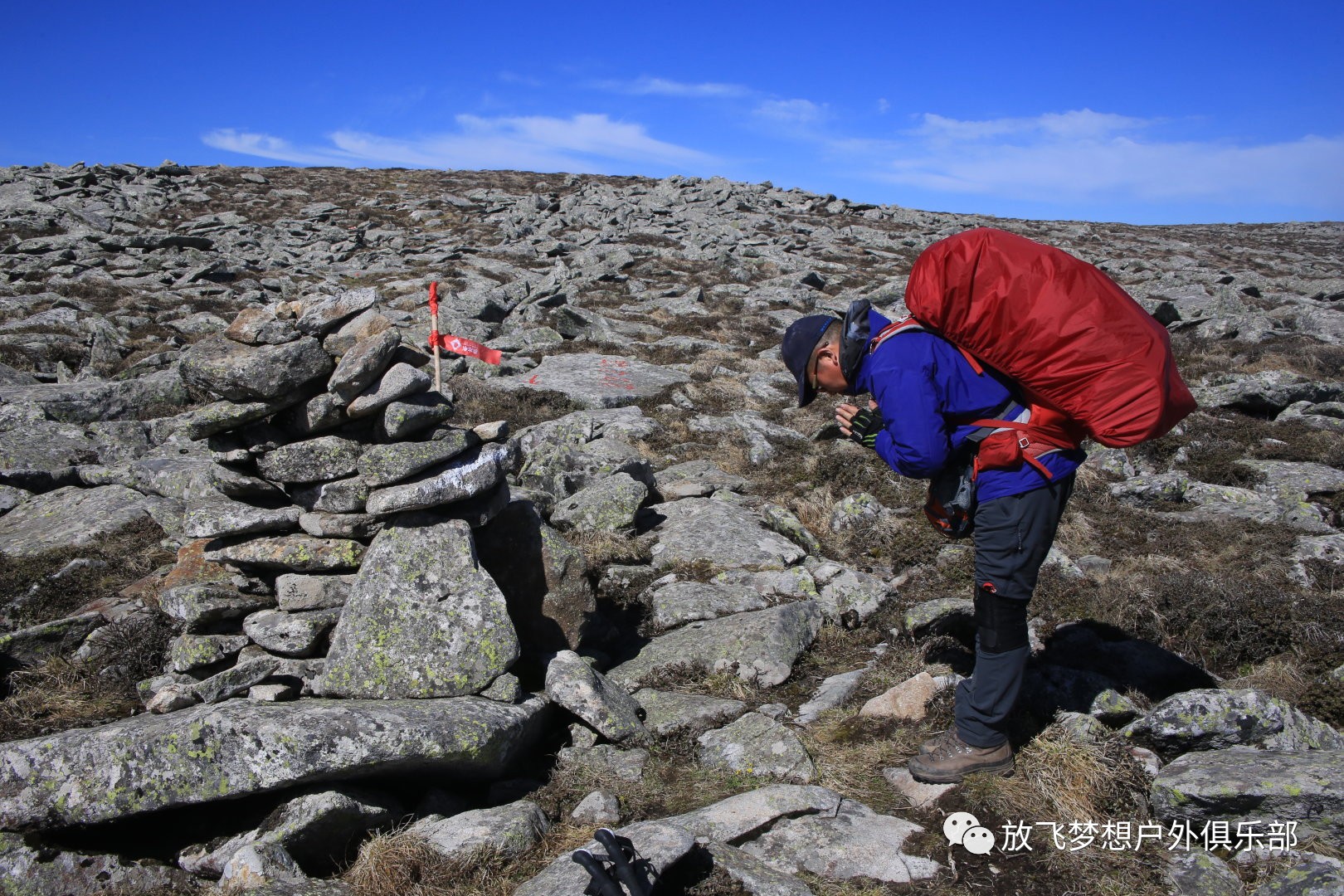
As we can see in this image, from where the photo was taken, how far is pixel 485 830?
512 cm

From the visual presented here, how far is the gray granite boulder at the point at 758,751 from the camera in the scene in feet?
→ 18.9

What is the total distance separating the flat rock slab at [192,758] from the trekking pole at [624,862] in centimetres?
160

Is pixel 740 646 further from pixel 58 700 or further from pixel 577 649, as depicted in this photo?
pixel 58 700

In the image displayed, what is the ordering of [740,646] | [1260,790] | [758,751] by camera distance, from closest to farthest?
[1260,790] → [758,751] → [740,646]

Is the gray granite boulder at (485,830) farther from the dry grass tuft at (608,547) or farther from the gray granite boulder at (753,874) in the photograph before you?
the dry grass tuft at (608,547)

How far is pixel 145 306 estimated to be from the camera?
25578 mm

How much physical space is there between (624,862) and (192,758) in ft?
9.23

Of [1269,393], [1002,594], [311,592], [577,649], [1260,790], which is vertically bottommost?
[577,649]

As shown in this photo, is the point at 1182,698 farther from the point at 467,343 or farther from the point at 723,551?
the point at 467,343

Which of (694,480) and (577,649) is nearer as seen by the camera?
(577,649)

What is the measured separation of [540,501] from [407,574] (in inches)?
167

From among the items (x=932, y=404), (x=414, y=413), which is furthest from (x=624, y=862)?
(x=414, y=413)

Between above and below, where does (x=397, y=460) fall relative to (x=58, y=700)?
above

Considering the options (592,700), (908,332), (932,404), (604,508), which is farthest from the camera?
(604,508)
